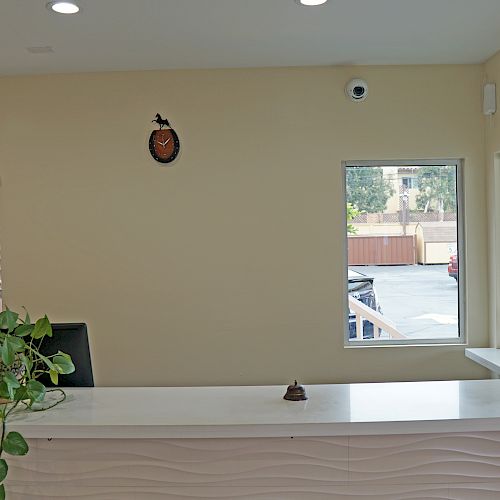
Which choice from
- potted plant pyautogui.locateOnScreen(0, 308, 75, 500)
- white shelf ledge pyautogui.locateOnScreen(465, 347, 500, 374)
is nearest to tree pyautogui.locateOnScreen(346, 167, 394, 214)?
white shelf ledge pyautogui.locateOnScreen(465, 347, 500, 374)

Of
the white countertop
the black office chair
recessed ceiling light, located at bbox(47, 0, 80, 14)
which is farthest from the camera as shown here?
recessed ceiling light, located at bbox(47, 0, 80, 14)

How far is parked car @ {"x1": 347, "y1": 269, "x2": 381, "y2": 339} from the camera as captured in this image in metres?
4.64

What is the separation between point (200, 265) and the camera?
15.0 feet

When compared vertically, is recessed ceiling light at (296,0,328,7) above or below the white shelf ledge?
above

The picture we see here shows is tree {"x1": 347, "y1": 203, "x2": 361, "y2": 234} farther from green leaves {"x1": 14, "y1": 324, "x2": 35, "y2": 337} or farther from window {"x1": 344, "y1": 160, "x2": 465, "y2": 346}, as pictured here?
green leaves {"x1": 14, "y1": 324, "x2": 35, "y2": 337}

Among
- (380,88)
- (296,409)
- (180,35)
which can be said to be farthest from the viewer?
(380,88)

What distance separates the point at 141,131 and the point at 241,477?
9.32 ft

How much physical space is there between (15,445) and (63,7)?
208cm

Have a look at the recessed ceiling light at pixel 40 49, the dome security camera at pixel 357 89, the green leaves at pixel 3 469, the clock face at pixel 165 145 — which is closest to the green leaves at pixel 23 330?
the green leaves at pixel 3 469

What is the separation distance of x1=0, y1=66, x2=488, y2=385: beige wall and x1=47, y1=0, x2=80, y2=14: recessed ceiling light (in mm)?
1273

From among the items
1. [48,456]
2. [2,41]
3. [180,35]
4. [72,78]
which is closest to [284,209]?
[180,35]

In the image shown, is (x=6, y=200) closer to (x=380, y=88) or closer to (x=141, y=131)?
(x=141, y=131)

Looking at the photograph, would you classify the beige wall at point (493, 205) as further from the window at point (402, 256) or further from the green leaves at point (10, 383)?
the green leaves at point (10, 383)

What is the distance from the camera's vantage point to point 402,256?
4.64 metres
